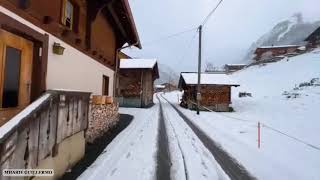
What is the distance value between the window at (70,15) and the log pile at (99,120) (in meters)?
2.61

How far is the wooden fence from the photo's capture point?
4.20 meters

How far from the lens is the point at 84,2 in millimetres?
10742

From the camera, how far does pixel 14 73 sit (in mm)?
6391

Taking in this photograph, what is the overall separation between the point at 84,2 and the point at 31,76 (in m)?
4.58

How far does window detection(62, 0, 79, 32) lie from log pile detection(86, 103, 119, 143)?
2613mm

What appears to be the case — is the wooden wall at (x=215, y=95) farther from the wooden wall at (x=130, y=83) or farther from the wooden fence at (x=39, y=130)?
the wooden fence at (x=39, y=130)

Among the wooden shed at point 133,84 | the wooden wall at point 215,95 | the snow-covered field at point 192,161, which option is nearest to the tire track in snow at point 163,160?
the snow-covered field at point 192,161

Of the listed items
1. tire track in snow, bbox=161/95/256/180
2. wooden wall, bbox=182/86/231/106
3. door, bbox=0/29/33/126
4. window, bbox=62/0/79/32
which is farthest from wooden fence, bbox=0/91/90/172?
wooden wall, bbox=182/86/231/106

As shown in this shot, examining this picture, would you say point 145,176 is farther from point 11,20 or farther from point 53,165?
point 11,20

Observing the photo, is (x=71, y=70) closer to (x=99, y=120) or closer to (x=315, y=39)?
(x=99, y=120)

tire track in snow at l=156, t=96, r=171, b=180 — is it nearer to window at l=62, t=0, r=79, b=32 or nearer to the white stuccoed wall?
the white stuccoed wall

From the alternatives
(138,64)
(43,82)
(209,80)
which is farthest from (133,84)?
(43,82)

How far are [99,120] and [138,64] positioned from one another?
23.8m

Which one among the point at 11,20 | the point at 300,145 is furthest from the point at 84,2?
the point at 300,145
